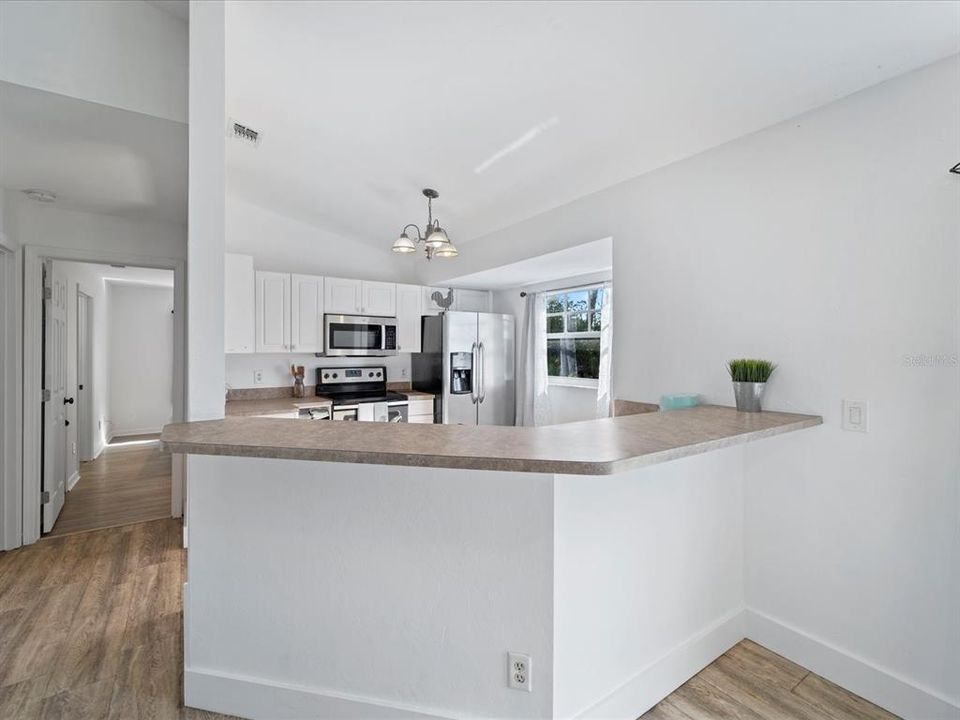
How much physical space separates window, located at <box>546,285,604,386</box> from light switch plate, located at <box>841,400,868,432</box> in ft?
8.30

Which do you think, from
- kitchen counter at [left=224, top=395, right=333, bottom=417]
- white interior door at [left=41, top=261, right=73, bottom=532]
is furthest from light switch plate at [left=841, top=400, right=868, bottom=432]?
white interior door at [left=41, top=261, right=73, bottom=532]

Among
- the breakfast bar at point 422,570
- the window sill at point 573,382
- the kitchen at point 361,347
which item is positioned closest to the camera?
the breakfast bar at point 422,570

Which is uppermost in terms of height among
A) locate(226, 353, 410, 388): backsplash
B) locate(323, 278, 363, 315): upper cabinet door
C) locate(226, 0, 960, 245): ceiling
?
locate(226, 0, 960, 245): ceiling

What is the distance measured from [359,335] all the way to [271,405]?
1.02 metres

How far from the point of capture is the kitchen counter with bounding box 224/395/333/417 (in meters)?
3.71

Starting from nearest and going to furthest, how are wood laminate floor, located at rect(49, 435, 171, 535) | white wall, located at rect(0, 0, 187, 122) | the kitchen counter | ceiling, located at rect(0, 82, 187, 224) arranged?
white wall, located at rect(0, 0, 187, 122) → ceiling, located at rect(0, 82, 187, 224) → wood laminate floor, located at rect(49, 435, 171, 535) → the kitchen counter

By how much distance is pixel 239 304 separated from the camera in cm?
385

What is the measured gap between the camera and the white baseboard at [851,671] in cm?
162

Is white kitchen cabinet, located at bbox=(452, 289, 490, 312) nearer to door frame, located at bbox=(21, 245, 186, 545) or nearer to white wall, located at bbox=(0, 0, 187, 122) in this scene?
door frame, located at bbox=(21, 245, 186, 545)

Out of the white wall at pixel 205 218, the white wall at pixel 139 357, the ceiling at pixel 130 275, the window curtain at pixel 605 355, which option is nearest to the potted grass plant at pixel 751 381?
the window curtain at pixel 605 355

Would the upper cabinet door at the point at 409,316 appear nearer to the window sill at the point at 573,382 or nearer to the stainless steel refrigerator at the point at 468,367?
the stainless steel refrigerator at the point at 468,367

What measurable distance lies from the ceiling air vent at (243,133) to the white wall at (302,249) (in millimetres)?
1473

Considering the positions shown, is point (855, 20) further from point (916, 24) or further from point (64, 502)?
point (64, 502)

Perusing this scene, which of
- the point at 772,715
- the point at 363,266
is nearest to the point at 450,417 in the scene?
the point at 363,266
